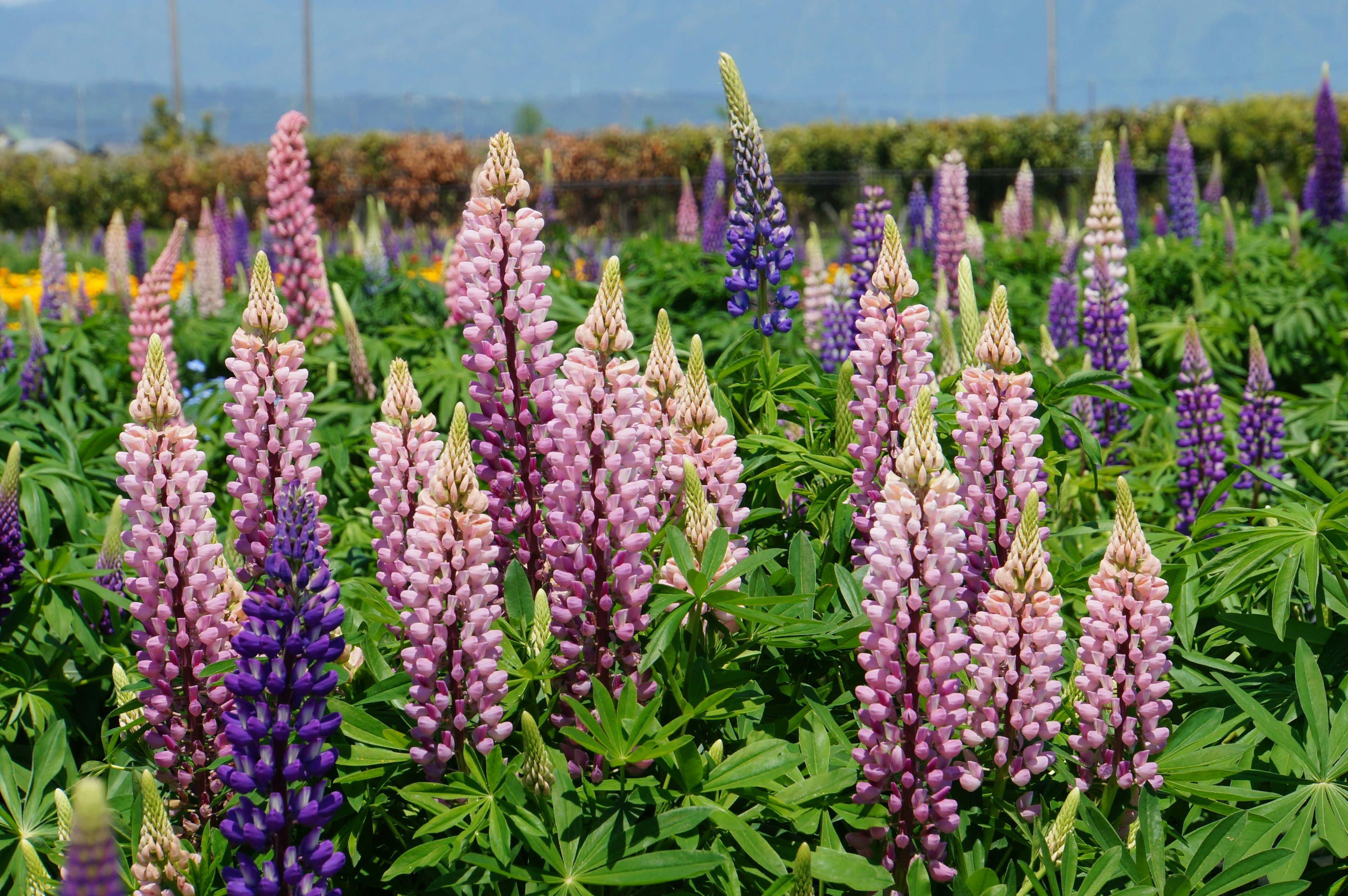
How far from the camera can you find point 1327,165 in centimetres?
968

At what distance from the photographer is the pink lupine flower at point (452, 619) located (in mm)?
2043

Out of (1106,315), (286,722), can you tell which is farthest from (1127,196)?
(286,722)

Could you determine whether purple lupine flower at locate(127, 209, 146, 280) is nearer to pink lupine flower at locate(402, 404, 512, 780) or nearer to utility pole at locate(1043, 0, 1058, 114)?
pink lupine flower at locate(402, 404, 512, 780)

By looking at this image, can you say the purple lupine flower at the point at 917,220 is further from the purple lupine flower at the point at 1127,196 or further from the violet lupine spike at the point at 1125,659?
the violet lupine spike at the point at 1125,659

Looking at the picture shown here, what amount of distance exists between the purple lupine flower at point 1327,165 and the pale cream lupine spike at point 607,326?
9.09 meters

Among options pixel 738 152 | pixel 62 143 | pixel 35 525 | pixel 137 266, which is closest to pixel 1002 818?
pixel 738 152

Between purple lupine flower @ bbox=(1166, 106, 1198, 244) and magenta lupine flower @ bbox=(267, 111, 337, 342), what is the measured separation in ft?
20.9

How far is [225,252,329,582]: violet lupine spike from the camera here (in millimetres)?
2328

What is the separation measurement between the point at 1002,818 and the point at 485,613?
1088 millimetres

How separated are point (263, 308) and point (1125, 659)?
1.80 meters

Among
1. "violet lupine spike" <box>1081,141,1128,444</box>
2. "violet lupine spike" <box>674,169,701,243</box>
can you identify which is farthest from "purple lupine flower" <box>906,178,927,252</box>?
"violet lupine spike" <box>1081,141,1128,444</box>

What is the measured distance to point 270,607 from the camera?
190 cm

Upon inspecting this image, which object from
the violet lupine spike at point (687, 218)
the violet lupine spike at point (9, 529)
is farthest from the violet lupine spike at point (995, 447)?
the violet lupine spike at point (687, 218)

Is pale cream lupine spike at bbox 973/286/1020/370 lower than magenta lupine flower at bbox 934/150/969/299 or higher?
lower
